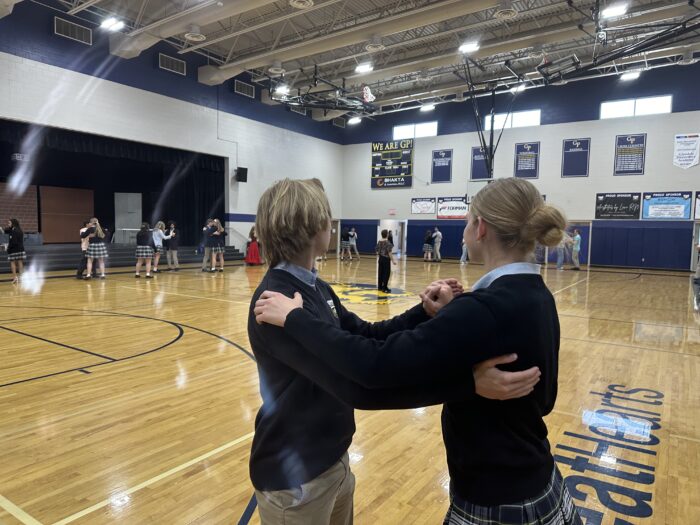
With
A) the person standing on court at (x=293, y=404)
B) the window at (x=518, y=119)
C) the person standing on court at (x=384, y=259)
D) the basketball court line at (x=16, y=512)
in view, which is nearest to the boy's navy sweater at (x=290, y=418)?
the person standing on court at (x=293, y=404)

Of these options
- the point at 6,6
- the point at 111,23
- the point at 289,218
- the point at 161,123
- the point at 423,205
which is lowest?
the point at 289,218

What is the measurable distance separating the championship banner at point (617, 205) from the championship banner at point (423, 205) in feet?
23.6

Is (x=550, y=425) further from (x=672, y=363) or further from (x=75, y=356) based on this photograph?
(x=75, y=356)

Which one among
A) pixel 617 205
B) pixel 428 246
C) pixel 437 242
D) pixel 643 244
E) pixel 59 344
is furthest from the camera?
pixel 437 242

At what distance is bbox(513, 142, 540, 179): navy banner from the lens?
65.7ft

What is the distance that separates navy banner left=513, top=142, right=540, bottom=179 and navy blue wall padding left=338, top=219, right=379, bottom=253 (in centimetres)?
758

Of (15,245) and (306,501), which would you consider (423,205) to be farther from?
(306,501)

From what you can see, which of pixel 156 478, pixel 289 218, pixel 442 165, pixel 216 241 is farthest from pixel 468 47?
pixel 289 218

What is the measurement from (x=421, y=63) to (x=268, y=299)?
17.0 m

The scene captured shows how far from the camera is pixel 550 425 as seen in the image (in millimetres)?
3396

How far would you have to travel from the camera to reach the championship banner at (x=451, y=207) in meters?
21.8

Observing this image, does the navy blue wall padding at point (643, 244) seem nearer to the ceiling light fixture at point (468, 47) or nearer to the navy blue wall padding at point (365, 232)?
the ceiling light fixture at point (468, 47)

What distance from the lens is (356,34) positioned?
13453 millimetres

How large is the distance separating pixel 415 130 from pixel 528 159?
5.86m
